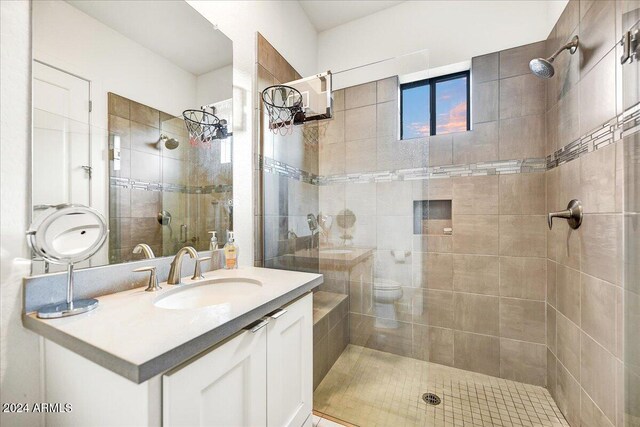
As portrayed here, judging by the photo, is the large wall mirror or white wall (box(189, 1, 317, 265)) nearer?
the large wall mirror

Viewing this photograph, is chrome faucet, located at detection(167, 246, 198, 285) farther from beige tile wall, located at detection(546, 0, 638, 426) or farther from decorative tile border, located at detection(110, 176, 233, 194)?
beige tile wall, located at detection(546, 0, 638, 426)

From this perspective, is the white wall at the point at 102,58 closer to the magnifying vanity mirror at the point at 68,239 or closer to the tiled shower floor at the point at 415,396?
the magnifying vanity mirror at the point at 68,239

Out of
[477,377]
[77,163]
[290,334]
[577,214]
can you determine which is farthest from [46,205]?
[477,377]

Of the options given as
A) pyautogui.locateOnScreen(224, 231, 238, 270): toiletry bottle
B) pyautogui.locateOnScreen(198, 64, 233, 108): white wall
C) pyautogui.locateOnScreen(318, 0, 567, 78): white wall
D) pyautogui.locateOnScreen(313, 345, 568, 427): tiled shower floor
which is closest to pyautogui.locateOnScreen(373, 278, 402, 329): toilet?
pyautogui.locateOnScreen(313, 345, 568, 427): tiled shower floor

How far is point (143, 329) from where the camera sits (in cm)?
62

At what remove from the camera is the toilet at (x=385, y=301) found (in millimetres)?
1757

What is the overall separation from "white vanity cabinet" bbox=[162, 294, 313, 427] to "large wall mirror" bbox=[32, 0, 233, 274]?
581 millimetres

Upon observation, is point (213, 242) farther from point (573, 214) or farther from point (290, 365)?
point (573, 214)

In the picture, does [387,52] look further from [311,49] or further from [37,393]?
[37,393]

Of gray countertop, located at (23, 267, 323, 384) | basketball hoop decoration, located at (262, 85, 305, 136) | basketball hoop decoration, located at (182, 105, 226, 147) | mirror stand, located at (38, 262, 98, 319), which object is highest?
basketball hoop decoration, located at (262, 85, 305, 136)

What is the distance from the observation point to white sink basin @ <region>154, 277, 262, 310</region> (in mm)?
981

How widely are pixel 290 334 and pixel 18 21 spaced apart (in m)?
1.31

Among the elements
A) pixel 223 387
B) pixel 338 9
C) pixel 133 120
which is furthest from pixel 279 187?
pixel 338 9

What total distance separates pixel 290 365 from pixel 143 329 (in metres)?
0.60
